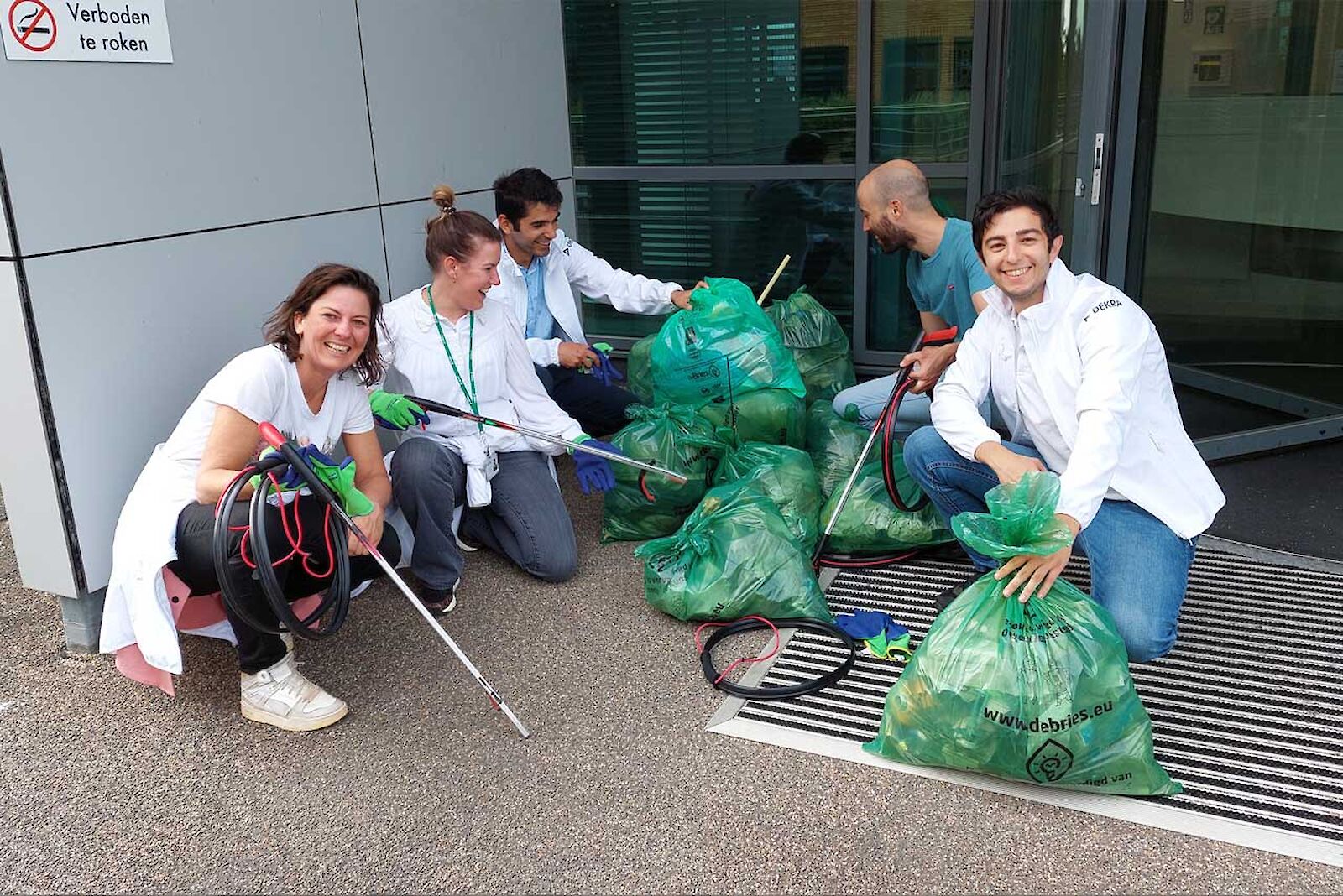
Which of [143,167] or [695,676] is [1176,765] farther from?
[143,167]

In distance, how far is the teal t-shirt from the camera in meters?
3.29

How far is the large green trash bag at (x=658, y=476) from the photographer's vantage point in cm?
358

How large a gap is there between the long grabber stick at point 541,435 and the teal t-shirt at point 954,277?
0.94 meters

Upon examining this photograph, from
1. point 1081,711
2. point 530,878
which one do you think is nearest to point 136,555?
point 530,878

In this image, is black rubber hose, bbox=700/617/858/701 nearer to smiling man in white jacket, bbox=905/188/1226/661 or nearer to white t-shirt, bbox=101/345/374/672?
smiling man in white jacket, bbox=905/188/1226/661

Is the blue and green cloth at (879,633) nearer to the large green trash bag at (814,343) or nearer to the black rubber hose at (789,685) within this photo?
the black rubber hose at (789,685)

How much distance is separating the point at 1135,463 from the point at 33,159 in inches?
104

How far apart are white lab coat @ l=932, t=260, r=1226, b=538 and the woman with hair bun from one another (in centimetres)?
128

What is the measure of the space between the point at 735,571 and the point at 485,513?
3.09 ft

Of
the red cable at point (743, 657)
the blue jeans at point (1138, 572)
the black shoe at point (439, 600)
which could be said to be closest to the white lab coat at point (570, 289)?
the black shoe at point (439, 600)

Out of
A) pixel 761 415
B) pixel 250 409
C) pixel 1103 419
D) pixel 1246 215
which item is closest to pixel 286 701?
pixel 250 409

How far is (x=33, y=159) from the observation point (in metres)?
2.69

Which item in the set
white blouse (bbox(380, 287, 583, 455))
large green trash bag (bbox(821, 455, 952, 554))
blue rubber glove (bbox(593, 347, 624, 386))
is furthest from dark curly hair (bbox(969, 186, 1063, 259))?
blue rubber glove (bbox(593, 347, 624, 386))

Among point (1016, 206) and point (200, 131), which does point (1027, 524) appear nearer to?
point (1016, 206)
